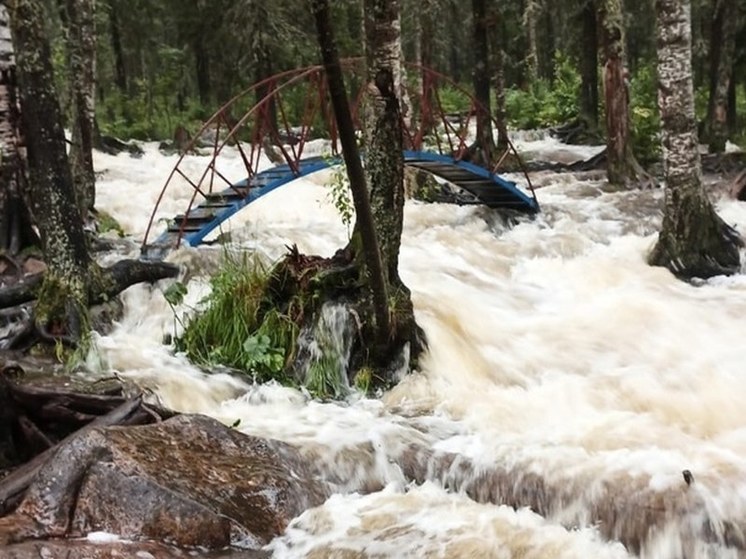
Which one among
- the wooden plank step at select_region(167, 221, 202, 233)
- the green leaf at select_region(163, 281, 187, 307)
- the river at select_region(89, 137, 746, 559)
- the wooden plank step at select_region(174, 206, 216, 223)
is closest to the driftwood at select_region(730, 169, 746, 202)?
the river at select_region(89, 137, 746, 559)

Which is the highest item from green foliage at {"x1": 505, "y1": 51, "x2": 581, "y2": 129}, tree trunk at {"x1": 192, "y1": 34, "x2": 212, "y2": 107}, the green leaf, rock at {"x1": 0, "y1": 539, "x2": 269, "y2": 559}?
tree trunk at {"x1": 192, "y1": 34, "x2": 212, "y2": 107}

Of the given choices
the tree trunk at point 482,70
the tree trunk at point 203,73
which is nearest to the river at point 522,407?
the tree trunk at point 482,70

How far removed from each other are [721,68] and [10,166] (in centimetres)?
1523

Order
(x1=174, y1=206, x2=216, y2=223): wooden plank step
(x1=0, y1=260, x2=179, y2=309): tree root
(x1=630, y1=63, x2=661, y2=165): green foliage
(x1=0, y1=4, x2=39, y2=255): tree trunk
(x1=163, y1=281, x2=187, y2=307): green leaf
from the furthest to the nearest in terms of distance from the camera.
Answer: (x1=630, y1=63, x2=661, y2=165): green foliage
(x1=174, y1=206, x2=216, y2=223): wooden plank step
(x1=0, y1=4, x2=39, y2=255): tree trunk
(x1=163, y1=281, x2=187, y2=307): green leaf
(x1=0, y1=260, x2=179, y2=309): tree root

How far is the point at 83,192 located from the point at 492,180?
6.33 meters

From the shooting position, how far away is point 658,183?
15.2m

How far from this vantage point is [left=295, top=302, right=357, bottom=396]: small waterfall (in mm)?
6809

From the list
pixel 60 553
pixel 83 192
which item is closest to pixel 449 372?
pixel 60 553

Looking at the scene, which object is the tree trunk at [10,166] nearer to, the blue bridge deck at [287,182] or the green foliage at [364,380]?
the blue bridge deck at [287,182]

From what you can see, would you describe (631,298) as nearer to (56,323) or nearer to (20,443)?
(56,323)

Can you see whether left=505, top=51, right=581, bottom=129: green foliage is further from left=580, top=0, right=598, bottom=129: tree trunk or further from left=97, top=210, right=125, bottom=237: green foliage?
left=97, top=210, right=125, bottom=237: green foliage

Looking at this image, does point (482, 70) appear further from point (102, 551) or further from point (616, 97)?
point (102, 551)

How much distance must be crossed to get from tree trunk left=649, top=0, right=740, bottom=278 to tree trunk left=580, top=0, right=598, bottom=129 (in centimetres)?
1199

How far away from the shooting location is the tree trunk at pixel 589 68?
21.7 m
